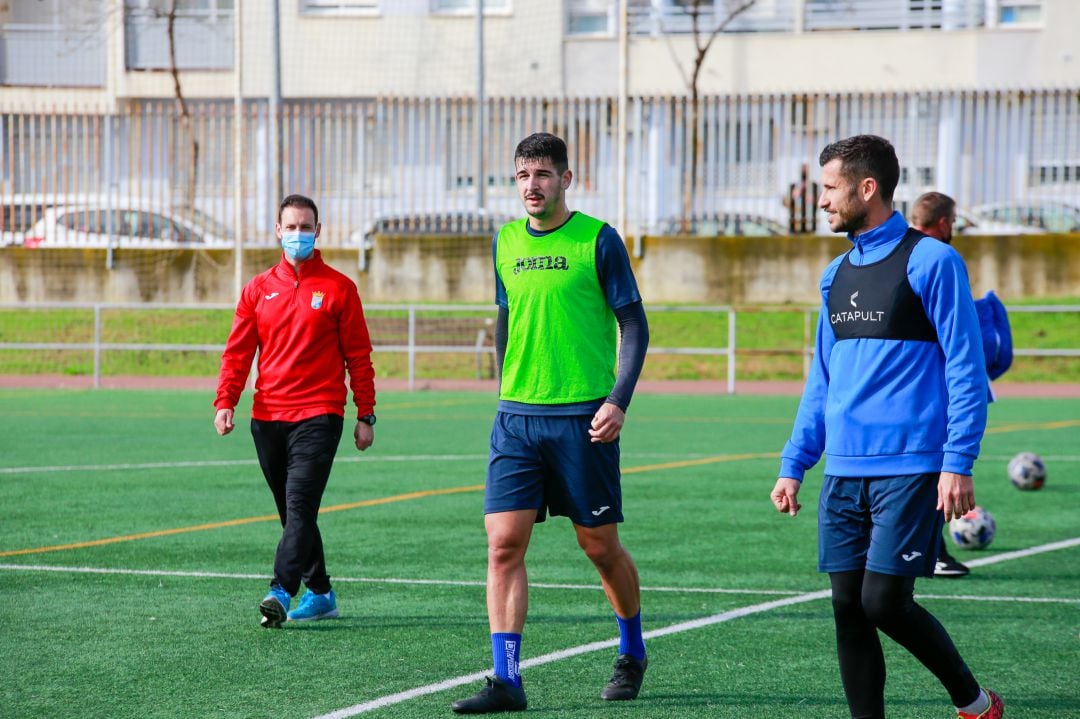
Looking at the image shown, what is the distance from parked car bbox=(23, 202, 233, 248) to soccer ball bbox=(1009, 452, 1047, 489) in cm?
1769

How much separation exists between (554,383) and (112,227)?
22813 mm

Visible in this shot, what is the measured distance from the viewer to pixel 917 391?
5.12m

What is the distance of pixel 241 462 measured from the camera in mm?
14383

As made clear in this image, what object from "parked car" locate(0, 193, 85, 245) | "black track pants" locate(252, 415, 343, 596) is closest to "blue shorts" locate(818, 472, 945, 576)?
"black track pants" locate(252, 415, 343, 596)

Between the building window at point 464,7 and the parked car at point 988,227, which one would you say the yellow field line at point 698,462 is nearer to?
the parked car at point 988,227

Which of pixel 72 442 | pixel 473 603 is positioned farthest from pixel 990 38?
pixel 473 603

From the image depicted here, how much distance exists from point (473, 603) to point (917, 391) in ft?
11.9

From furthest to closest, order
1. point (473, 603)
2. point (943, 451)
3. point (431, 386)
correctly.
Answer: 1. point (431, 386)
2. point (473, 603)
3. point (943, 451)

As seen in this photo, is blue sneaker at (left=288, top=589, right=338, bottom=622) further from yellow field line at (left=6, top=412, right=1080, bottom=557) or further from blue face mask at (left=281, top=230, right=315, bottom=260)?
yellow field line at (left=6, top=412, right=1080, bottom=557)

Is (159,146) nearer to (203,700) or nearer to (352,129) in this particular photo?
(352,129)

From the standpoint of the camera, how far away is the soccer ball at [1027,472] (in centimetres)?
1252

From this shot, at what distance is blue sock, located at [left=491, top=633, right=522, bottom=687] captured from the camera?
5.97 meters

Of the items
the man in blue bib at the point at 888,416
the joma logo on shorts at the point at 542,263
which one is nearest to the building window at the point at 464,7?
the joma logo on shorts at the point at 542,263

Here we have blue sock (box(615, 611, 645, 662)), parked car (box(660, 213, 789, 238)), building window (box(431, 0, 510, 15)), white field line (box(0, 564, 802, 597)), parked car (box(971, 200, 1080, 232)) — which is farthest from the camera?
building window (box(431, 0, 510, 15))
